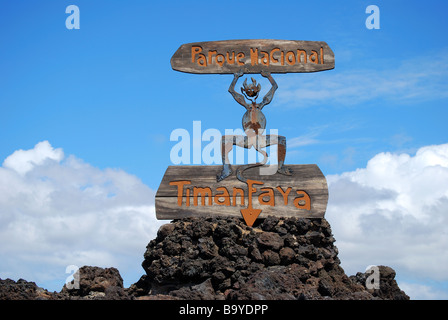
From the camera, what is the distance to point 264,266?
11406 millimetres

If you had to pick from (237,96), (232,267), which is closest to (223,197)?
(232,267)

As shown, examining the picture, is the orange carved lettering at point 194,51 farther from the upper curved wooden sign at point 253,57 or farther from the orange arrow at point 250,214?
the orange arrow at point 250,214

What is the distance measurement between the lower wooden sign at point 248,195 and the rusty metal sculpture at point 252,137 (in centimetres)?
13

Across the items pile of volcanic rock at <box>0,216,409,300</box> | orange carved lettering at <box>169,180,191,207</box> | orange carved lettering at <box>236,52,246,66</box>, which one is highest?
orange carved lettering at <box>236,52,246,66</box>

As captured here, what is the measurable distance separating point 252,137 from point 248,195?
1279mm

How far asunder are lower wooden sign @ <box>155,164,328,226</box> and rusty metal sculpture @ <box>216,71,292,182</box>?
0.44 ft

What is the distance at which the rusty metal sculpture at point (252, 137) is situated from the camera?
41.6 feet

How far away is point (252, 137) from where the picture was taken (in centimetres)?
1288

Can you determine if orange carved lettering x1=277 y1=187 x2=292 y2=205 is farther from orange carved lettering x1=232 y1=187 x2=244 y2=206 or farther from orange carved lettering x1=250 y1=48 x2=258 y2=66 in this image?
orange carved lettering x1=250 y1=48 x2=258 y2=66

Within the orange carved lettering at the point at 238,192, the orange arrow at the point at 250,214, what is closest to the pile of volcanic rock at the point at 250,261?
the orange arrow at the point at 250,214

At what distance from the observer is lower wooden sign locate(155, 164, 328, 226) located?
1238 cm

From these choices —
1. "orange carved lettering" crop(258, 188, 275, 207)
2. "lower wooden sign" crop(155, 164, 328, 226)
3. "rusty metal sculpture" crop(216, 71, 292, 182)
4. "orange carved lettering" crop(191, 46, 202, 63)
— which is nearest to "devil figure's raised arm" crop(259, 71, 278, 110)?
"rusty metal sculpture" crop(216, 71, 292, 182)

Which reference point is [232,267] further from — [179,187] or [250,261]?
[179,187]

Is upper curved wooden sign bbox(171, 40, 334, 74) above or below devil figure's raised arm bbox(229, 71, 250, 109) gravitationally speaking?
above
